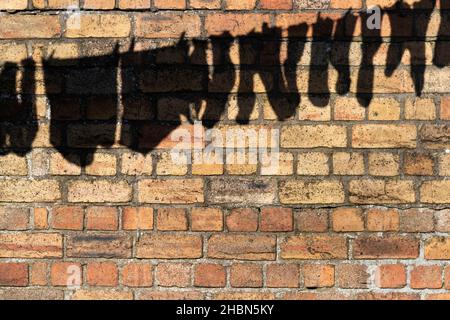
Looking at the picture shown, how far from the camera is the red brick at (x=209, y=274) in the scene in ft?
5.82

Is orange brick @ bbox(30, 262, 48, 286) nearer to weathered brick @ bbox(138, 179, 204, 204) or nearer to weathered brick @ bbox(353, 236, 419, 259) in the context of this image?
weathered brick @ bbox(138, 179, 204, 204)

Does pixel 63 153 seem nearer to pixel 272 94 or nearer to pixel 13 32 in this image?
pixel 13 32

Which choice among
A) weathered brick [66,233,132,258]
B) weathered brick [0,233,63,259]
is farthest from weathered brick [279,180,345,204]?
weathered brick [0,233,63,259]

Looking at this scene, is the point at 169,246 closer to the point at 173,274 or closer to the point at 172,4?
the point at 173,274

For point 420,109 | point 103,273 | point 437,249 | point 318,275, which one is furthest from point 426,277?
point 103,273

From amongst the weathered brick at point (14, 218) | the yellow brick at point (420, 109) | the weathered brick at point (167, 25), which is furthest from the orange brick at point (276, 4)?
the weathered brick at point (14, 218)

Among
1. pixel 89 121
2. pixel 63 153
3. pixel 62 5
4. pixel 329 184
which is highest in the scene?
pixel 62 5

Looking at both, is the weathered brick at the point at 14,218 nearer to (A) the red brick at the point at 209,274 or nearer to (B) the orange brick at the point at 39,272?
(B) the orange brick at the point at 39,272

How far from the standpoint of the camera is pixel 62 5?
1.75 m

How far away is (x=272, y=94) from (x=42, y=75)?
0.82m

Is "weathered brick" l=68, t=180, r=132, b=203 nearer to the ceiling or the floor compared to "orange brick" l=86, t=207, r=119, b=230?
nearer to the ceiling

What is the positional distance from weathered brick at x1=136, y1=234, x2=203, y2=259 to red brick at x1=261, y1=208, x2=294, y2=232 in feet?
0.80

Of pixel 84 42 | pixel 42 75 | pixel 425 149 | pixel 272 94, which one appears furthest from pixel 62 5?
pixel 425 149

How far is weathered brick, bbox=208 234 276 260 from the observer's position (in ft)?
5.80
